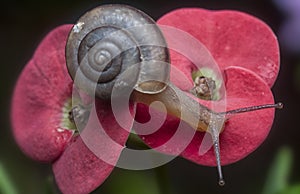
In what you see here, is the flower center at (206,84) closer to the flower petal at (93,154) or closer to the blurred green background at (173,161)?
the flower petal at (93,154)

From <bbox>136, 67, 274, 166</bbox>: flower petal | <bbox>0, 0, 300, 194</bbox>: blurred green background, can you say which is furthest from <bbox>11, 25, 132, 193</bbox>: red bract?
<bbox>0, 0, 300, 194</bbox>: blurred green background

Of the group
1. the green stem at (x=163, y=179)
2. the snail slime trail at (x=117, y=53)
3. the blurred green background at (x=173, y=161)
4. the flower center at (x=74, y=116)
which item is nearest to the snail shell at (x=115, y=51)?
the snail slime trail at (x=117, y=53)

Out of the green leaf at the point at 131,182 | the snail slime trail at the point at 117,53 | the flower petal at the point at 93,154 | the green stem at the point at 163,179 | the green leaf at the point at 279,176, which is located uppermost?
the snail slime trail at the point at 117,53

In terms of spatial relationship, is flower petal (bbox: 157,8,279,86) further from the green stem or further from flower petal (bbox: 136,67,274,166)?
the green stem

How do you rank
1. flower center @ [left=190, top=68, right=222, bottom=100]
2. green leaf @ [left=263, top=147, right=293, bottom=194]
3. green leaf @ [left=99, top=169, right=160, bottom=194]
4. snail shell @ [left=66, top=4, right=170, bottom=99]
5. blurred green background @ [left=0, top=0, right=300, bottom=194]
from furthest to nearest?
blurred green background @ [left=0, top=0, right=300, bottom=194]
green leaf @ [left=99, top=169, right=160, bottom=194]
green leaf @ [left=263, top=147, right=293, bottom=194]
flower center @ [left=190, top=68, right=222, bottom=100]
snail shell @ [left=66, top=4, right=170, bottom=99]

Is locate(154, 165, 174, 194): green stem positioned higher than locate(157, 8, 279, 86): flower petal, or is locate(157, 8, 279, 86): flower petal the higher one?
locate(157, 8, 279, 86): flower petal

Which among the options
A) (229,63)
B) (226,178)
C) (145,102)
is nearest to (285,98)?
(226,178)
